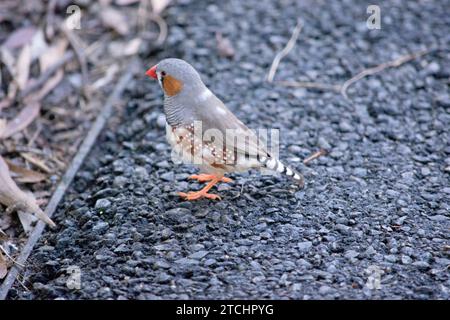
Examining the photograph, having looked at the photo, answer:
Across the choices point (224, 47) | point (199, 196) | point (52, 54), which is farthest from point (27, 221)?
point (224, 47)

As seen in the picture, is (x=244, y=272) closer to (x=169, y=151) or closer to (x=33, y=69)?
(x=169, y=151)

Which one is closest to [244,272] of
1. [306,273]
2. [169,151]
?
[306,273]

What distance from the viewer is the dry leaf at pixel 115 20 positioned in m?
6.05

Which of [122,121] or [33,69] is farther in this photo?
[33,69]

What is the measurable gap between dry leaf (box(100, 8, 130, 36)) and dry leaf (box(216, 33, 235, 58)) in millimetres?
867

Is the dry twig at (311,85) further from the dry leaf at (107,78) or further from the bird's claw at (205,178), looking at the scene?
the dry leaf at (107,78)

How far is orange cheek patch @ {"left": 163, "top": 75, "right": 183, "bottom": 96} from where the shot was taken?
13.1 ft

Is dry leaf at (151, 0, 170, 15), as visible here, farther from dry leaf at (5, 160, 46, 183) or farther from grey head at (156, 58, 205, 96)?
grey head at (156, 58, 205, 96)

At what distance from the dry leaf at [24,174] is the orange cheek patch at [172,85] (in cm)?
112

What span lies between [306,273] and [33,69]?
301cm

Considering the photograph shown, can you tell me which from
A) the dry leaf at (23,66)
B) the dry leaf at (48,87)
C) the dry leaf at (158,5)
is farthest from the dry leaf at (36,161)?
the dry leaf at (158,5)

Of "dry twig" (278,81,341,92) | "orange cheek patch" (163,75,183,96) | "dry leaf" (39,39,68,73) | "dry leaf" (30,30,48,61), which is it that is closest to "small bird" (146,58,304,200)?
"orange cheek patch" (163,75,183,96)

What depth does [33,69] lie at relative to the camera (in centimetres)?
553
